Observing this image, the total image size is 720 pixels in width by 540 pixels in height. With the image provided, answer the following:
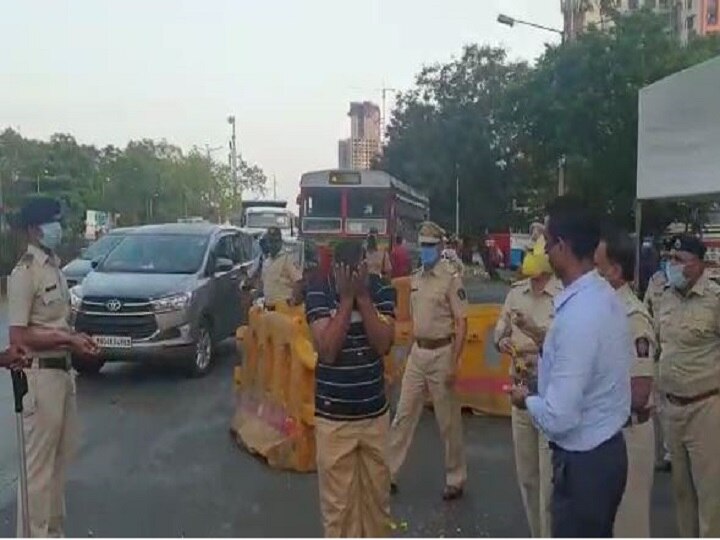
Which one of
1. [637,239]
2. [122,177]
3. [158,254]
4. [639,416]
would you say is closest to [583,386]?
[639,416]

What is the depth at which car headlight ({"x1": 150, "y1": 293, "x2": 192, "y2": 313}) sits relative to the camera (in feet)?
39.5

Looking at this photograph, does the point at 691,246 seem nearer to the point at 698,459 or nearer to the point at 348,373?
the point at 698,459

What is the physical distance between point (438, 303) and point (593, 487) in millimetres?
3567

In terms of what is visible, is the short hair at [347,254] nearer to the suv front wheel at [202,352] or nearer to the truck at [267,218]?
the suv front wheel at [202,352]

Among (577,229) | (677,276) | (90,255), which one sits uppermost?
(577,229)

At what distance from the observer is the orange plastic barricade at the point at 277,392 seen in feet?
25.7

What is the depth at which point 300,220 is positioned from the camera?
2420 cm

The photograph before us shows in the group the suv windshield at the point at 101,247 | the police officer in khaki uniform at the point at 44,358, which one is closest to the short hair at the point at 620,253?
the police officer in khaki uniform at the point at 44,358

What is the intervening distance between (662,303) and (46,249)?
3625 millimetres

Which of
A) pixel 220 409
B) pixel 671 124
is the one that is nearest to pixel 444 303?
pixel 671 124

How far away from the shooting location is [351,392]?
498 centimetres

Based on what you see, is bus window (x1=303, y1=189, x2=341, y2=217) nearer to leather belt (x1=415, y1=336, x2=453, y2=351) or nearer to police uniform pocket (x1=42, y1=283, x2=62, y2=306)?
leather belt (x1=415, y1=336, x2=453, y2=351)

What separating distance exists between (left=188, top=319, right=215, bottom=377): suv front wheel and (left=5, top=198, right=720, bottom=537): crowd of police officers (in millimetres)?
6664

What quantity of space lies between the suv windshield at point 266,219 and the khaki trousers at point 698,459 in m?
29.8
